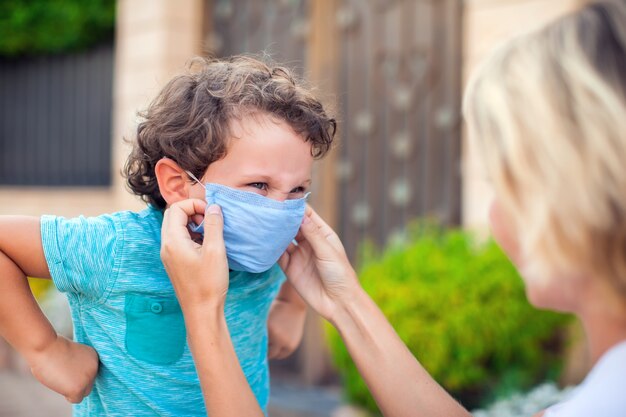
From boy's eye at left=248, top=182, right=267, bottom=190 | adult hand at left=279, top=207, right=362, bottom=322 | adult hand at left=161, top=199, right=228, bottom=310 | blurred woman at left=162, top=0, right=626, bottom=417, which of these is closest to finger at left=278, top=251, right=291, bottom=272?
adult hand at left=279, top=207, right=362, bottom=322

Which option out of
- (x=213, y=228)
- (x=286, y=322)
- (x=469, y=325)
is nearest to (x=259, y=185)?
(x=213, y=228)

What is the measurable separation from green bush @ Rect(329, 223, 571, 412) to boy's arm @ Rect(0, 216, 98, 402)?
2.21 meters

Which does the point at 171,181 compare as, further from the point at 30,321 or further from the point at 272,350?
the point at 272,350

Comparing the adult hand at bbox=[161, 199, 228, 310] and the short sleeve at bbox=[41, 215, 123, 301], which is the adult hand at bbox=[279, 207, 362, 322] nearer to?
the adult hand at bbox=[161, 199, 228, 310]

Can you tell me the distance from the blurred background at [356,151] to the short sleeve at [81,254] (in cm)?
102

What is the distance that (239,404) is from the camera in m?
1.44

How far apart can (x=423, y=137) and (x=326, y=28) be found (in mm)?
1127

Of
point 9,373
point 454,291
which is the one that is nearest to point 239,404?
point 454,291

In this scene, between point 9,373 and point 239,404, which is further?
point 9,373

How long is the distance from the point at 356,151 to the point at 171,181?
3.67 m

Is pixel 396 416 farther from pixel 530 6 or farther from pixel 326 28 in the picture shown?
pixel 326 28

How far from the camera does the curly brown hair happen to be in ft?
5.67

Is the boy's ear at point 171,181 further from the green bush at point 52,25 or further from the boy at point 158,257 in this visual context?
the green bush at point 52,25

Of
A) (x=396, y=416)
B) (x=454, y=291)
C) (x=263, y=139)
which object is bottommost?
(x=454, y=291)
